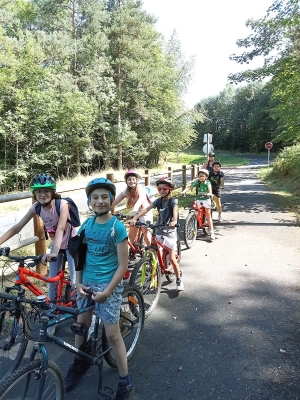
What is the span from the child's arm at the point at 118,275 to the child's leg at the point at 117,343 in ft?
1.02

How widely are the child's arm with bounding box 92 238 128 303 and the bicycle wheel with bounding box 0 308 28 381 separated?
37.3 inches

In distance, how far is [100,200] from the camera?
244cm

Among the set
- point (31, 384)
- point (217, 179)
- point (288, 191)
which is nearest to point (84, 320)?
point (31, 384)

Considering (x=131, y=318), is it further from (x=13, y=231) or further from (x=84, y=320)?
(x=13, y=231)

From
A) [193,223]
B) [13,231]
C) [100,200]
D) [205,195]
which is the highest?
[100,200]

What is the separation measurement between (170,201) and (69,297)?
197cm

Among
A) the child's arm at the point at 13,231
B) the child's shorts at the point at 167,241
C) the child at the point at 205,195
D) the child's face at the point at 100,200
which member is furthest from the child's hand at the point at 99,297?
the child at the point at 205,195

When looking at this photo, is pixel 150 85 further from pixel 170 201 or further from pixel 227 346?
pixel 227 346

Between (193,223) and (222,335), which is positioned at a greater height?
(193,223)

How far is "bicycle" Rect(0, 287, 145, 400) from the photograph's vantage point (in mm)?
1912

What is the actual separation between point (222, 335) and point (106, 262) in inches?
77.1

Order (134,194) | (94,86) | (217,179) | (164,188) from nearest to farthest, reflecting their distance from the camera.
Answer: (164,188) < (134,194) < (217,179) < (94,86)

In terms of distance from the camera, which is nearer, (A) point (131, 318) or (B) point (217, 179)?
(A) point (131, 318)

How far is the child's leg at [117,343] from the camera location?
8.07ft
